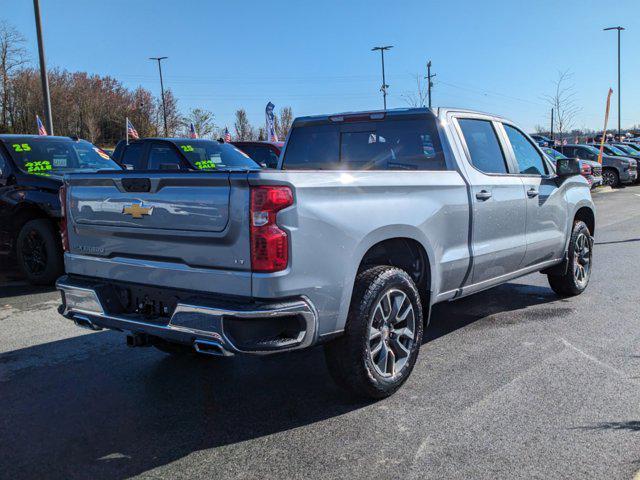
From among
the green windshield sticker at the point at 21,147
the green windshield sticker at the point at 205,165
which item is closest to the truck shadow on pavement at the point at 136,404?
the green windshield sticker at the point at 21,147

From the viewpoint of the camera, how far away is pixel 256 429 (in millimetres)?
3508

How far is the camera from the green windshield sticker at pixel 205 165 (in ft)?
31.8

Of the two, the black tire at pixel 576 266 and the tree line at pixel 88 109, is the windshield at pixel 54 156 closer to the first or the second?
the black tire at pixel 576 266

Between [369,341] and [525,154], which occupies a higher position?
[525,154]

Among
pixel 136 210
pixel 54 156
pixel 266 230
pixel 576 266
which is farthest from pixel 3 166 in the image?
pixel 576 266

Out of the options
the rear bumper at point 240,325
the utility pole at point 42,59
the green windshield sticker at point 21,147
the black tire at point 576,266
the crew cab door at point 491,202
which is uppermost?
the utility pole at point 42,59

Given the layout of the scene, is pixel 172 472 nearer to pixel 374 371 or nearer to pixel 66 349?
pixel 374 371

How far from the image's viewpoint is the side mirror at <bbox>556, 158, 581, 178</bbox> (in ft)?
19.4

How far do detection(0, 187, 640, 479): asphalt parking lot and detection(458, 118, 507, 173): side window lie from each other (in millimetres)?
1456

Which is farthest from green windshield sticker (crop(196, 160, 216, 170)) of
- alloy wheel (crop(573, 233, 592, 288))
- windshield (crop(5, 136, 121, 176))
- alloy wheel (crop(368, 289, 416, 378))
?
alloy wheel (crop(368, 289, 416, 378))

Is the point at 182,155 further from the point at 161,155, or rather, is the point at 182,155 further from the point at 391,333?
the point at 391,333

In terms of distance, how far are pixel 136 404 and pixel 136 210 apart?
4.16 ft

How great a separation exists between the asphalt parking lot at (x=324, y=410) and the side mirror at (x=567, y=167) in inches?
55.5

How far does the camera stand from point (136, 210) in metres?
3.61
